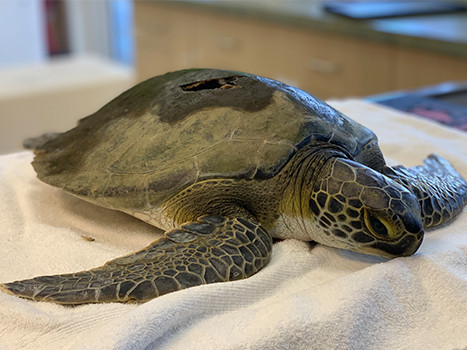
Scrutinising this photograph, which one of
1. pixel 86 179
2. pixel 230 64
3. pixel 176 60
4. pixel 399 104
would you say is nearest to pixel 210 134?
pixel 86 179

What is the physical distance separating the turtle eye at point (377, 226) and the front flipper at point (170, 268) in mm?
125

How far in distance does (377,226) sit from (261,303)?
17cm

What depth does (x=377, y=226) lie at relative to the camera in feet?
2.38

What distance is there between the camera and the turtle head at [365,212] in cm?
72

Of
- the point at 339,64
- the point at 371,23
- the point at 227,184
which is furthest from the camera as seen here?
the point at 339,64

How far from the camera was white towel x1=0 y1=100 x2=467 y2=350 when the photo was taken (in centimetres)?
60

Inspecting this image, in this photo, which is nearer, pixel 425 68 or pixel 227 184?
pixel 227 184

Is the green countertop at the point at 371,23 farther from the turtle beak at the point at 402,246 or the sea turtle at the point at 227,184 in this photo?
the turtle beak at the point at 402,246

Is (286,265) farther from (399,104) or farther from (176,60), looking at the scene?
(176,60)

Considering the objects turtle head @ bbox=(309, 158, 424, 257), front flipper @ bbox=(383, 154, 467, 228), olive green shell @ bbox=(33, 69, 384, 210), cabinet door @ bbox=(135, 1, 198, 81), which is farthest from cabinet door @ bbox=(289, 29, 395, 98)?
turtle head @ bbox=(309, 158, 424, 257)

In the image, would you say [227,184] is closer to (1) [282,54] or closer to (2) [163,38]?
(1) [282,54]

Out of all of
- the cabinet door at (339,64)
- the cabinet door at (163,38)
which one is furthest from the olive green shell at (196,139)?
the cabinet door at (163,38)

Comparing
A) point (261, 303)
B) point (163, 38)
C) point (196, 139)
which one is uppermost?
point (196, 139)

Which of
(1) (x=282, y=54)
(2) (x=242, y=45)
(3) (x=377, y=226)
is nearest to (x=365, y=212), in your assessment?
(3) (x=377, y=226)
